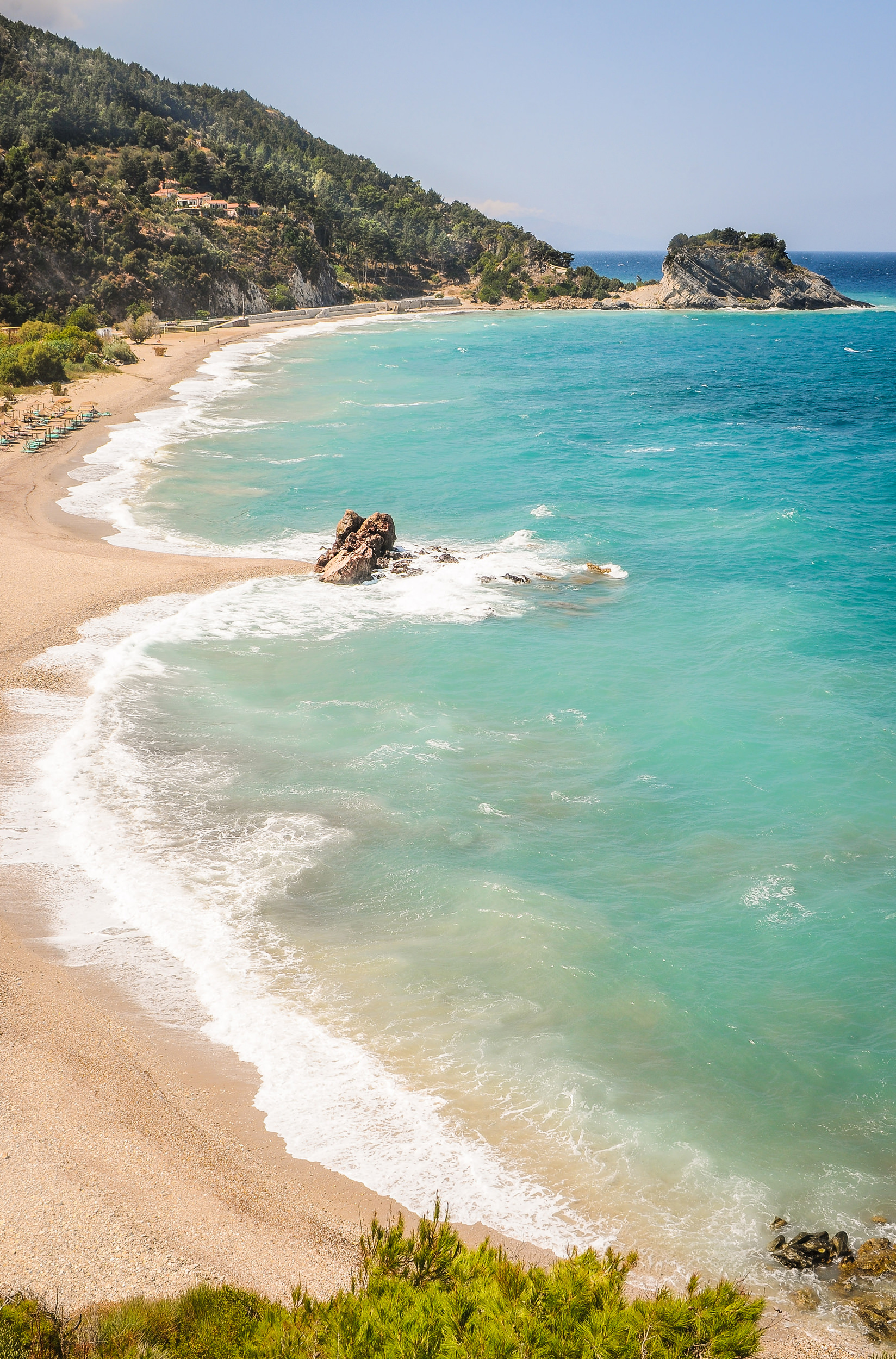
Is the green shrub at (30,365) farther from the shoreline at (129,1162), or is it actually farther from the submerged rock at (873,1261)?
the submerged rock at (873,1261)

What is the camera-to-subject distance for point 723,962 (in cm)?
1423

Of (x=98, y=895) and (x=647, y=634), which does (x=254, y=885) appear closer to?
(x=98, y=895)

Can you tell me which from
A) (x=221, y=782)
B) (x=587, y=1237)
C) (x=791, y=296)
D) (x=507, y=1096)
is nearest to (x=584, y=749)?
(x=221, y=782)

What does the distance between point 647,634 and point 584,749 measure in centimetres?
750

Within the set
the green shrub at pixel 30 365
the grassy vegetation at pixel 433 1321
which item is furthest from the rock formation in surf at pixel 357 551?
the green shrub at pixel 30 365

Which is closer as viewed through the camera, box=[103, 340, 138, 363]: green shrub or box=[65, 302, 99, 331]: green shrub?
box=[103, 340, 138, 363]: green shrub

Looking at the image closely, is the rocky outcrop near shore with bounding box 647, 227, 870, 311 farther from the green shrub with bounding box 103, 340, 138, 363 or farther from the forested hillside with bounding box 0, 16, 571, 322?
the green shrub with bounding box 103, 340, 138, 363

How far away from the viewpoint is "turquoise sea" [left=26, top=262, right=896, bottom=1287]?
1090 centimetres

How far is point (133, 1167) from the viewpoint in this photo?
9.75 meters

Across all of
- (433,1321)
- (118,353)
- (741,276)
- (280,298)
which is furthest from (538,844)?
(741,276)

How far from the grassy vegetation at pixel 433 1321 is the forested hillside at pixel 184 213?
85.6 m

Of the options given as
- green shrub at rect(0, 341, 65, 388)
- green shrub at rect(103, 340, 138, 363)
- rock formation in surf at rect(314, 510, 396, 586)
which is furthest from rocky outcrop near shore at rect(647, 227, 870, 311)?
rock formation in surf at rect(314, 510, 396, 586)

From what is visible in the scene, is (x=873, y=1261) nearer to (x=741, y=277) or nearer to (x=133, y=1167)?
(x=133, y=1167)

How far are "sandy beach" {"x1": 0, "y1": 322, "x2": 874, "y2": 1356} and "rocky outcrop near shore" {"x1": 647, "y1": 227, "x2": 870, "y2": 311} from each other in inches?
6572
